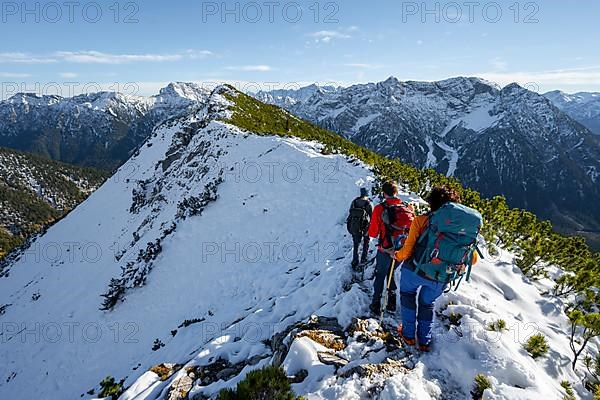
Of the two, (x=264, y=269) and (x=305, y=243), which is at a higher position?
(x=305, y=243)

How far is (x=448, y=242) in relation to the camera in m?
5.21

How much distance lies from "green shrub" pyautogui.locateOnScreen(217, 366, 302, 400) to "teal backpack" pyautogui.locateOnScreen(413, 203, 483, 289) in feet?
9.12

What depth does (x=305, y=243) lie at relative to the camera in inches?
599

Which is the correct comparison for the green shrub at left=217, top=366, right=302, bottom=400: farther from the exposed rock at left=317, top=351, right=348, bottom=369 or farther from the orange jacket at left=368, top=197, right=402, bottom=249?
the orange jacket at left=368, top=197, right=402, bottom=249

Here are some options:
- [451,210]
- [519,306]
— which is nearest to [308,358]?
[451,210]

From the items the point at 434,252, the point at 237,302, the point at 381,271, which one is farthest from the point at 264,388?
the point at 237,302

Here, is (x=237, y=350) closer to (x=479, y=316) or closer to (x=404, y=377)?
(x=404, y=377)

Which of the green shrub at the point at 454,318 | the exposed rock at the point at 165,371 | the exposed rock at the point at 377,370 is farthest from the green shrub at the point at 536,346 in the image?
the exposed rock at the point at 165,371

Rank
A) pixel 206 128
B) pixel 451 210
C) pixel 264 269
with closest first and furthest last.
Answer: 1. pixel 451 210
2. pixel 264 269
3. pixel 206 128

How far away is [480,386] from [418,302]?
1.43 m

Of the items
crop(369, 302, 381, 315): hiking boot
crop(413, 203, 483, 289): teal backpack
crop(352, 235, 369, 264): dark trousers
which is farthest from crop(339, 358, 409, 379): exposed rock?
crop(352, 235, 369, 264): dark trousers

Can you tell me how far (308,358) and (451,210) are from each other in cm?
351

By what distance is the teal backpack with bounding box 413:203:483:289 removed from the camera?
5086 mm

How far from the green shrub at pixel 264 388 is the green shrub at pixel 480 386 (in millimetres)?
2693
